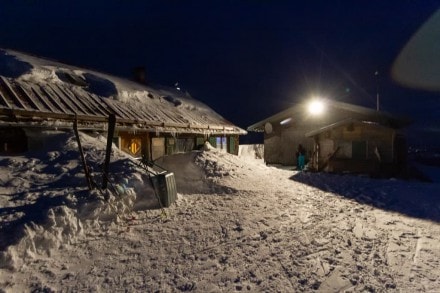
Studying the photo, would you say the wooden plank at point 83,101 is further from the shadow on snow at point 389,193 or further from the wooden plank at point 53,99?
→ the shadow on snow at point 389,193

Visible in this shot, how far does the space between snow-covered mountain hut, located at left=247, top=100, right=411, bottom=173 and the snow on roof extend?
750cm

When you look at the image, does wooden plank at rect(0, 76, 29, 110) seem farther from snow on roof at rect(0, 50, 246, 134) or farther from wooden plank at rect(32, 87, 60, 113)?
wooden plank at rect(32, 87, 60, 113)

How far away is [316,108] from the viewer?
2127 cm

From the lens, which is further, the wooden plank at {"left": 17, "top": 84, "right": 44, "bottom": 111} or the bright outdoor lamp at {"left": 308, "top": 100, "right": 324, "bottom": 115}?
the bright outdoor lamp at {"left": 308, "top": 100, "right": 324, "bottom": 115}

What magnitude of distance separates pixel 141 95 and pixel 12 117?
807cm

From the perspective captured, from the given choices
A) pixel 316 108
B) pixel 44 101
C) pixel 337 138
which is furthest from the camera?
pixel 316 108

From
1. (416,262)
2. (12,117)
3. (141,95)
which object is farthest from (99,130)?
(416,262)

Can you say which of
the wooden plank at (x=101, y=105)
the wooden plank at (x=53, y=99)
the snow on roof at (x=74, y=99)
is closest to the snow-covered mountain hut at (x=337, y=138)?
the snow on roof at (x=74, y=99)

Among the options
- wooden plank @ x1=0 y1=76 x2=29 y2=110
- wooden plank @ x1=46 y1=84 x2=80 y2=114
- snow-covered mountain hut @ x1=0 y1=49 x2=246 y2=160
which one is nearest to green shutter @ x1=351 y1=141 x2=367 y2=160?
snow-covered mountain hut @ x1=0 y1=49 x2=246 y2=160

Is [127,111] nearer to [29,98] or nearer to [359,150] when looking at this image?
A: [29,98]

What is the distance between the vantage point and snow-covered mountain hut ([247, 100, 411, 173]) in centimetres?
1527

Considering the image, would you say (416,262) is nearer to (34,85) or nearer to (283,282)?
(283,282)

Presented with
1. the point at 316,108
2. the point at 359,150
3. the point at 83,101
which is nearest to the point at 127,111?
the point at 83,101

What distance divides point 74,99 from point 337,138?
14.0m
